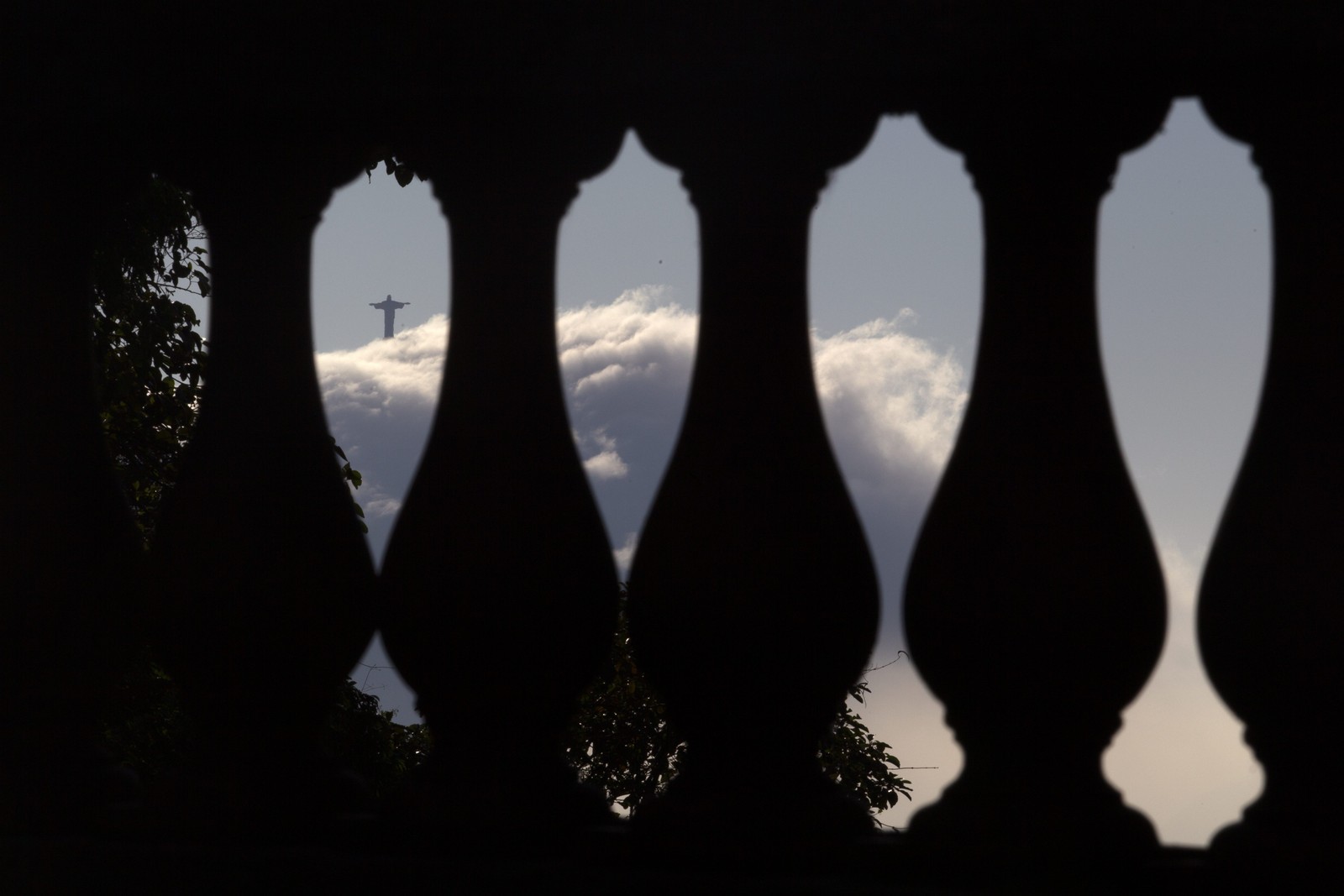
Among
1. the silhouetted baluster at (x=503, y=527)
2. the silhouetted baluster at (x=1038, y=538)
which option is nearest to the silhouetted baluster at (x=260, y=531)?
the silhouetted baluster at (x=503, y=527)

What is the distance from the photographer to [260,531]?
7.23 ft

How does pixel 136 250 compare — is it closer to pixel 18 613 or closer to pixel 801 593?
pixel 18 613

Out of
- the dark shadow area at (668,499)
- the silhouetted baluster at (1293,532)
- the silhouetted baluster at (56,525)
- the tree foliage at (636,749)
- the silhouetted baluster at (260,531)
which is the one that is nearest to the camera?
the silhouetted baluster at (1293,532)

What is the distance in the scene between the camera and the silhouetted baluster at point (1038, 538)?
72.5 inches

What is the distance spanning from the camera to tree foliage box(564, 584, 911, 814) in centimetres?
1345

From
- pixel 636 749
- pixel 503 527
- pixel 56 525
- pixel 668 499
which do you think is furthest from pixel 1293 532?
pixel 636 749

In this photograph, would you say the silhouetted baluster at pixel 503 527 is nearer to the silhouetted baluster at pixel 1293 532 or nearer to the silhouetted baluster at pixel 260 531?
the silhouetted baluster at pixel 260 531

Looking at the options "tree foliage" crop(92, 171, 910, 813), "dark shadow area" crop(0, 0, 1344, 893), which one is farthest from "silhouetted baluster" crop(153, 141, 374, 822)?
"tree foliage" crop(92, 171, 910, 813)

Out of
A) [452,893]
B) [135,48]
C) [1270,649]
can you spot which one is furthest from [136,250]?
[1270,649]

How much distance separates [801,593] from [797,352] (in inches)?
15.1

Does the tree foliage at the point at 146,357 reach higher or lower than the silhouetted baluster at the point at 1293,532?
higher

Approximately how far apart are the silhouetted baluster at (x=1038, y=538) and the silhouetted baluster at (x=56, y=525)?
152 cm

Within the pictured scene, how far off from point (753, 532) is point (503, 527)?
16.0 inches

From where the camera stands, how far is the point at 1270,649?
1.76 metres
